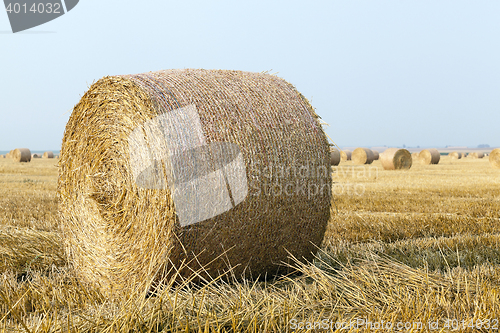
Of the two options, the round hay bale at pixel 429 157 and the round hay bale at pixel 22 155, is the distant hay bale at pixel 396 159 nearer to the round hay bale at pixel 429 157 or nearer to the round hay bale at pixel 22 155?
the round hay bale at pixel 429 157

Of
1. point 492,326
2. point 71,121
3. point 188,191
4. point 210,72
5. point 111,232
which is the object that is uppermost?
point 210,72

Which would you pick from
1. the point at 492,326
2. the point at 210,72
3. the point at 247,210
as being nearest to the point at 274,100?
the point at 210,72

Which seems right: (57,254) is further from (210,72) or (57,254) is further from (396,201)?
(396,201)

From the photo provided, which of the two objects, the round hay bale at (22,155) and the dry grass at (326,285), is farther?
the round hay bale at (22,155)

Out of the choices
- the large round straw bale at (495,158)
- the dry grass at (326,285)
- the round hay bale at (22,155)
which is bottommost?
the dry grass at (326,285)

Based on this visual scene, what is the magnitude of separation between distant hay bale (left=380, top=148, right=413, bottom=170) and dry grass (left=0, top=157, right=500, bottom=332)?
451 inches

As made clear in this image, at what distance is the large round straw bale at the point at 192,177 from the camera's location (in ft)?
11.8

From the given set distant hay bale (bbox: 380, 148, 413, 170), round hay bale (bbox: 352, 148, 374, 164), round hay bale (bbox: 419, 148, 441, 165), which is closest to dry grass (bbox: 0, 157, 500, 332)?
distant hay bale (bbox: 380, 148, 413, 170)

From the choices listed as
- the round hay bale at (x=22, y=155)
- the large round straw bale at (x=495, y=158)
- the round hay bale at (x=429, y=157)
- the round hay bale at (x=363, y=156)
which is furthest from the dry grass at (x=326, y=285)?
the round hay bale at (x=22, y=155)

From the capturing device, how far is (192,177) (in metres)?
3.56

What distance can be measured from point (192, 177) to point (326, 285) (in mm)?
1409

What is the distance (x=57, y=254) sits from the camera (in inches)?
203

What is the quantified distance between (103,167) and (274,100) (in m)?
1.78

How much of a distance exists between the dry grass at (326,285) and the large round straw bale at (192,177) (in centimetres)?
27
